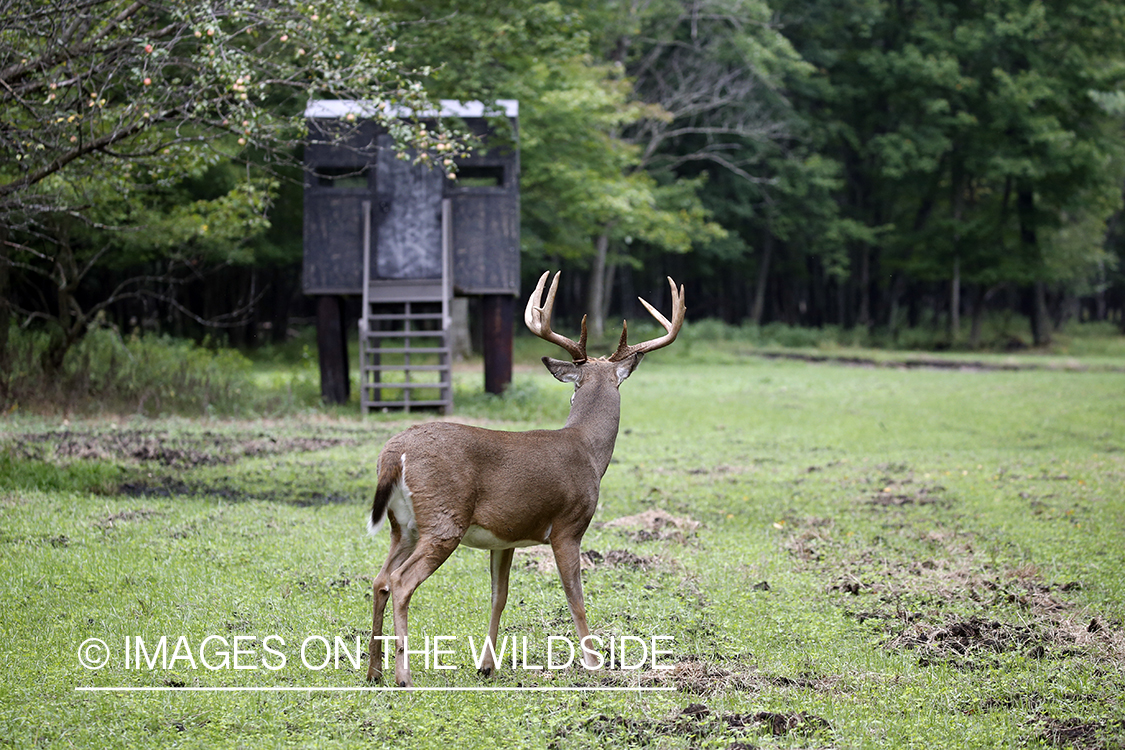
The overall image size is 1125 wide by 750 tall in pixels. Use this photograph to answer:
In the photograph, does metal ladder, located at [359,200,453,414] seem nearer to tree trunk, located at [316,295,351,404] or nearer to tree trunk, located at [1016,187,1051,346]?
tree trunk, located at [316,295,351,404]

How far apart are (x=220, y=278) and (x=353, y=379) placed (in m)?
11.9

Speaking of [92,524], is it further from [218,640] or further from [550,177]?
[550,177]

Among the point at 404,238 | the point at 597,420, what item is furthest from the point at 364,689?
the point at 404,238

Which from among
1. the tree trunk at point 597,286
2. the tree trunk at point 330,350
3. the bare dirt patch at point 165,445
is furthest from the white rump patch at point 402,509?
the tree trunk at point 597,286

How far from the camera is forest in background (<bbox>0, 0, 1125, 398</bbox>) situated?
19.1 m

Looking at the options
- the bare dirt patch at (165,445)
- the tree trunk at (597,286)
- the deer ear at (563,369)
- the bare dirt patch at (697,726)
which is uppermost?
the tree trunk at (597,286)

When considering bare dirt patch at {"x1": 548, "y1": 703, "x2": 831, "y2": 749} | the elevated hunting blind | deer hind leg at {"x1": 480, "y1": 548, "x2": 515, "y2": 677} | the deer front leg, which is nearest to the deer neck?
the deer front leg

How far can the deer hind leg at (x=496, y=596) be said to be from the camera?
515 cm

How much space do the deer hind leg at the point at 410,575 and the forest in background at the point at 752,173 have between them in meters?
9.96

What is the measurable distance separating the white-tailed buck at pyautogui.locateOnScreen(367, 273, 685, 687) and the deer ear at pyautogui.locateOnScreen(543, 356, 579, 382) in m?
0.40

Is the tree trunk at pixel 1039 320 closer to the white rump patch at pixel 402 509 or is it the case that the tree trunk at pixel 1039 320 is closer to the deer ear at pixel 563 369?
the deer ear at pixel 563 369

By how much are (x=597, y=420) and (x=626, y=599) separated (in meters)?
1.34

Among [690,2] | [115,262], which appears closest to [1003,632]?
[115,262]

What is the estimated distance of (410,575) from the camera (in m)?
4.82
